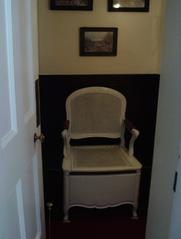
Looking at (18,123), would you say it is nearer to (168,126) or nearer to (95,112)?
(168,126)

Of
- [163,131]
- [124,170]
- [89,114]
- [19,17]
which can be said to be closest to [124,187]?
[124,170]

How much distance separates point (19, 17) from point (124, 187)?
5.27 ft

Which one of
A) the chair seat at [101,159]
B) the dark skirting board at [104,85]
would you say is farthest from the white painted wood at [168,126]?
the dark skirting board at [104,85]

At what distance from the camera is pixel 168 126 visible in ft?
3.15

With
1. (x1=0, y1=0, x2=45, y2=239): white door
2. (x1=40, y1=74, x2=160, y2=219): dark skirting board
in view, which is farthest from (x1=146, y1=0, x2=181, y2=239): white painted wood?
(x1=40, y1=74, x2=160, y2=219): dark skirting board

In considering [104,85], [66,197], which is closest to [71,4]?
[104,85]

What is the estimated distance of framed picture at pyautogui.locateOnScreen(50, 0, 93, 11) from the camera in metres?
2.40

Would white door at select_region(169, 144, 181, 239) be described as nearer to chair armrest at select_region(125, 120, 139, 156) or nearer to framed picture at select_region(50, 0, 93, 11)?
chair armrest at select_region(125, 120, 139, 156)

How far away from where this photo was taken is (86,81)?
2.58m

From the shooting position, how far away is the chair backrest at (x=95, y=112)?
2477mm

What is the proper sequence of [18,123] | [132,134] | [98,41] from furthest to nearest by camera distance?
[98,41]
[132,134]
[18,123]

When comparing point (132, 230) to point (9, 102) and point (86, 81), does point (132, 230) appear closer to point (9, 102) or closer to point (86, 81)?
point (86, 81)

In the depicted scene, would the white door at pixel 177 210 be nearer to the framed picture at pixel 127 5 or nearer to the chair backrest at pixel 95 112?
the chair backrest at pixel 95 112

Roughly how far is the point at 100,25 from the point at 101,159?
1.30 m
